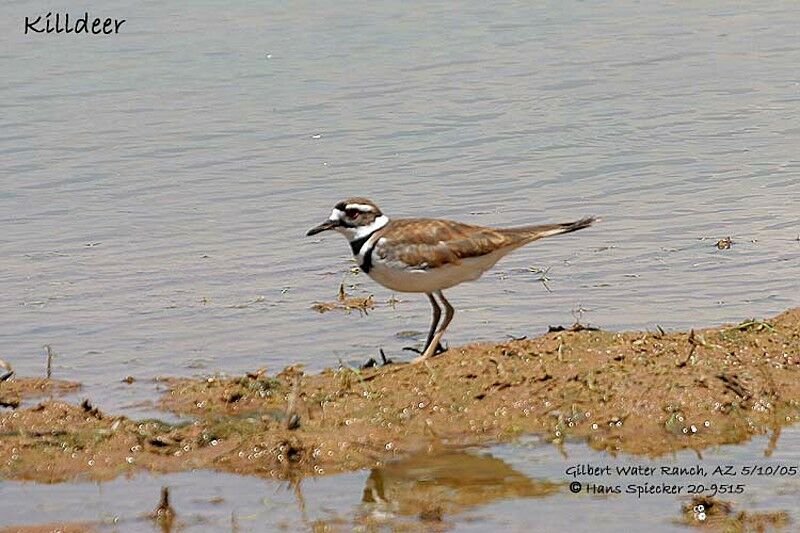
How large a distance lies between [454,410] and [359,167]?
6.41 meters

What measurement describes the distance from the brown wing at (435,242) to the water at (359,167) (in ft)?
2.49

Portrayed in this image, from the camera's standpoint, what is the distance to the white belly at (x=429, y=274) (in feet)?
31.2

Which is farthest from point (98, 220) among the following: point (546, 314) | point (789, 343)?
point (789, 343)

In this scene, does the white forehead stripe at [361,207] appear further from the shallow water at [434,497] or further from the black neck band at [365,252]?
the shallow water at [434,497]

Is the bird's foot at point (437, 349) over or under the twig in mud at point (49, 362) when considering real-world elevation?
over

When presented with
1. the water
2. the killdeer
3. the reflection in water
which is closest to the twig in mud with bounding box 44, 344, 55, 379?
the water

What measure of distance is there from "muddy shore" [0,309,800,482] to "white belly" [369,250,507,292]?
0.59 metres

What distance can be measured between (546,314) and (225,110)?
7.21 meters

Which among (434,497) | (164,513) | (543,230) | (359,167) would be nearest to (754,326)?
(543,230)

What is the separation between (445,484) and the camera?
7.34 metres

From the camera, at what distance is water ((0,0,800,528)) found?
10.6 meters

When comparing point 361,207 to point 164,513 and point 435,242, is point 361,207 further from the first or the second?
point 164,513

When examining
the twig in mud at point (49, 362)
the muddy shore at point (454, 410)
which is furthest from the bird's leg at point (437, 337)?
the twig in mud at point (49, 362)

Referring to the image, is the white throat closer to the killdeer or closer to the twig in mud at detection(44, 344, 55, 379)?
the killdeer
